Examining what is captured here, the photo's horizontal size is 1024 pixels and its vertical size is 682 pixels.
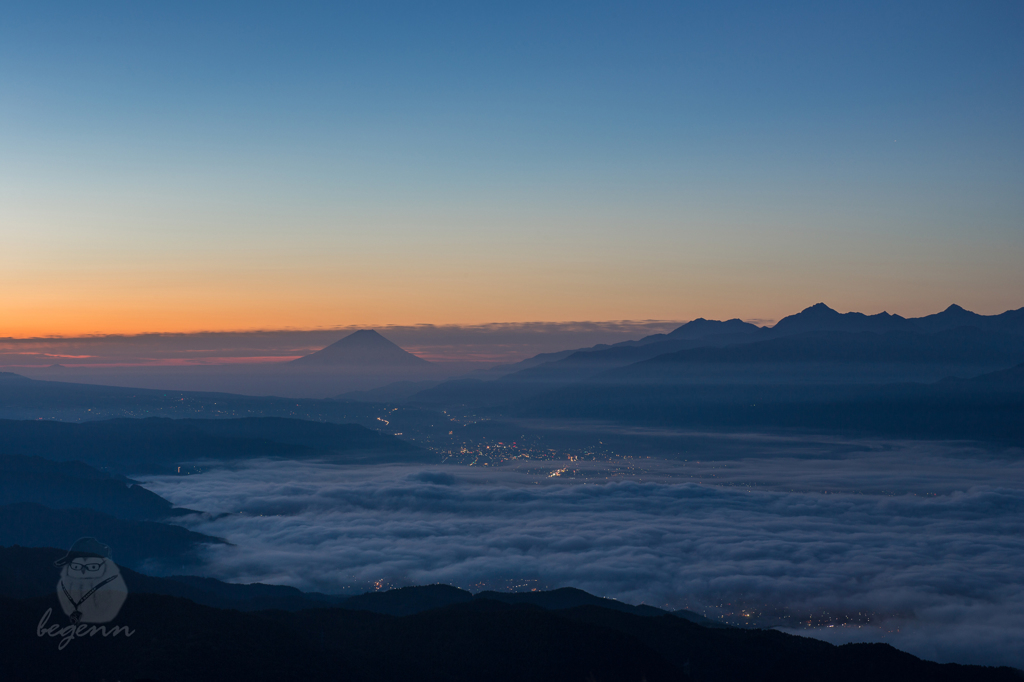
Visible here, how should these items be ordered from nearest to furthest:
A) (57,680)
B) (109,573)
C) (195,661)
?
(109,573) < (57,680) < (195,661)

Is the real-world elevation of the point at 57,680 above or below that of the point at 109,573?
below

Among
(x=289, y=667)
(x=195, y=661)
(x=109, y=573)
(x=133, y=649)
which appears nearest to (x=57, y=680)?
(x=133, y=649)

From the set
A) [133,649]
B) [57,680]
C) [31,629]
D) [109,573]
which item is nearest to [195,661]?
[133,649]

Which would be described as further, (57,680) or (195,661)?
(195,661)

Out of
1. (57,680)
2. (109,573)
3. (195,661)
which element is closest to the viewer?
(109,573)

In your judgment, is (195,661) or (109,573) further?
(195,661)

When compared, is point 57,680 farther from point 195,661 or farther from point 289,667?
point 289,667

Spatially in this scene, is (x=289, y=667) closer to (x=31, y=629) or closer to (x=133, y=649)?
(x=133, y=649)

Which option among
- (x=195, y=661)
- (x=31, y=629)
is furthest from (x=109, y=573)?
(x=31, y=629)
